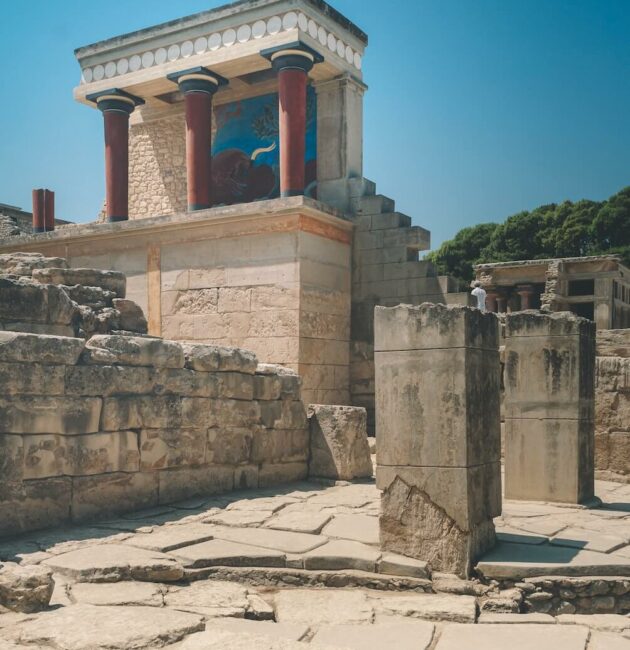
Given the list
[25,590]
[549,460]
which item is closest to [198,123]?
[549,460]

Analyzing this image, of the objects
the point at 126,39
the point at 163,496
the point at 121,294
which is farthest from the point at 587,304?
the point at 163,496

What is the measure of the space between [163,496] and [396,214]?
725 centimetres

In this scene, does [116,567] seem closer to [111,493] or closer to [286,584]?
[286,584]

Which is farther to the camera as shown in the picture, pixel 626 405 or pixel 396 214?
pixel 396 214

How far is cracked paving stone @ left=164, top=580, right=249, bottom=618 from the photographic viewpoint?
3.87 m

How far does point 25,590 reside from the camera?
3.64 m

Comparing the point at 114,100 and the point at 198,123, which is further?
the point at 114,100

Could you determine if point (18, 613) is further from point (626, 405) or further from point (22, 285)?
point (626, 405)

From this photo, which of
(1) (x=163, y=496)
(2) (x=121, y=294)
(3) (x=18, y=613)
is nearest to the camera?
(3) (x=18, y=613)

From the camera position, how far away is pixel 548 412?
22.5 feet

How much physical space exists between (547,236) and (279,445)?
30191 mm

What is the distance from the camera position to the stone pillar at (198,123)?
13.8 metres

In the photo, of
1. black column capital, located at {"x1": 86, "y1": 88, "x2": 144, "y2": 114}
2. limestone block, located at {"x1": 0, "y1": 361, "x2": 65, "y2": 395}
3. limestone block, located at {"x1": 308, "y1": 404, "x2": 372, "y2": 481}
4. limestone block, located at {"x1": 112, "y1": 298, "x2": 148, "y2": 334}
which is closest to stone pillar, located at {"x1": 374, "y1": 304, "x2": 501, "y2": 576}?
limestone block, located at {"x1": 0, "y1": 361, "x2": 65, "y2": 395}

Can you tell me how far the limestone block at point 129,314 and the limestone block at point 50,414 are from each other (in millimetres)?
2970
